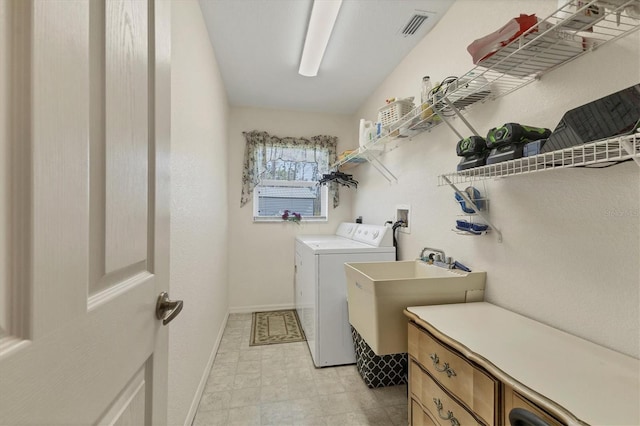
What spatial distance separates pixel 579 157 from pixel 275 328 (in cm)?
284

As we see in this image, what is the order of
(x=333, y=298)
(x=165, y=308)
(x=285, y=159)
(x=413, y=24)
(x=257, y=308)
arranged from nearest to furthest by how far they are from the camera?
(x=165, y=308), (x=413, y=24), (x=333, y=298), (x=257, y=308), (x=285, y=159)

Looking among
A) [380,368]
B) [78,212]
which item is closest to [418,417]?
[380,368]

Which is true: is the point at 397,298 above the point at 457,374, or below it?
above

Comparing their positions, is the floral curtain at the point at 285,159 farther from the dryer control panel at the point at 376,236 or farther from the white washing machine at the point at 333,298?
the white washing machine at the point at 333,298

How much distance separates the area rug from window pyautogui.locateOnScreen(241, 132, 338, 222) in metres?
1.20

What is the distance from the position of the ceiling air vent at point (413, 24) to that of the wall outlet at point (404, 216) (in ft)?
4.28

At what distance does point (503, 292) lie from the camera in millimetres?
1351

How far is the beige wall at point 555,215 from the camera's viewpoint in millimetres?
915

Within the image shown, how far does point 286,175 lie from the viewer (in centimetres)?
360

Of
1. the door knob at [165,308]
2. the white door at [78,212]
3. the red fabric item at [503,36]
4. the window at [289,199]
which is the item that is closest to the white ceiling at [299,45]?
the red fabric item at [503,36]

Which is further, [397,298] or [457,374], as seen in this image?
[397,298]

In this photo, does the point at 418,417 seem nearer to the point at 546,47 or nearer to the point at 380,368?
the point at 380,368

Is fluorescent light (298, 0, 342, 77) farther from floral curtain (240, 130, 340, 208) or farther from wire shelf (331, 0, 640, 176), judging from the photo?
floral curtain (240, 130, 340, 208)

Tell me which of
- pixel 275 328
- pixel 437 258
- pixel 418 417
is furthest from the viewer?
pixel 275 328
